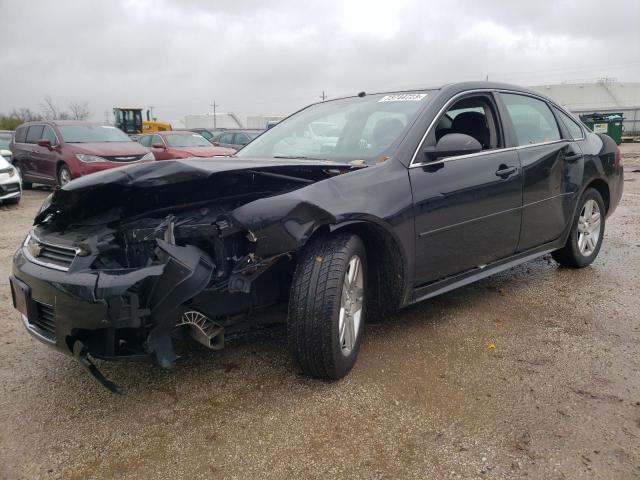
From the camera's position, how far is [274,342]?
11.0ft

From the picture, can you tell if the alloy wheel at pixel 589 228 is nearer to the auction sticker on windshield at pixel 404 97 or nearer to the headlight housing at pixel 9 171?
the auction sticker on windshield at pixel 404 97

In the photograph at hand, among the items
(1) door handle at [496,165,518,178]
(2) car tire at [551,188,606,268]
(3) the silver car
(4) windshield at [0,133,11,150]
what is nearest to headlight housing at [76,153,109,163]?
(3) the silver car

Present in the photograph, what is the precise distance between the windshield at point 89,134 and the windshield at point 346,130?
868cm

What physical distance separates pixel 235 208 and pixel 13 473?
1.45m

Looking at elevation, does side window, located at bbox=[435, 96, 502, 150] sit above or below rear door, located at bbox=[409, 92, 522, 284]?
above

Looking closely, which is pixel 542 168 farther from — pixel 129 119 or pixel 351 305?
pixel 129 119

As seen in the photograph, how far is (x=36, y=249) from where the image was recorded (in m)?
2.75

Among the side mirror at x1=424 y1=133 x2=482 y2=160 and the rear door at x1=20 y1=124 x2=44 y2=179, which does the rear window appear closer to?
the rear door at x1=20 y1=124 x2=44 y2=179

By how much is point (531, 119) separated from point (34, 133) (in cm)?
1166

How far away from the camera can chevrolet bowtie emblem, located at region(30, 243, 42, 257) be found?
2723 millimetres

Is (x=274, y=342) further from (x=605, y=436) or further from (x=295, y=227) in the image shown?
(x=605, y=436)

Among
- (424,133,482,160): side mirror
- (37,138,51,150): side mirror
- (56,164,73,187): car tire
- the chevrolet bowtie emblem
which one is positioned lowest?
(56,164,73,187): car tire

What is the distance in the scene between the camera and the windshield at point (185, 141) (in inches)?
540

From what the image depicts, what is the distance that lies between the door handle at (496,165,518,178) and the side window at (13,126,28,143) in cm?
1233
